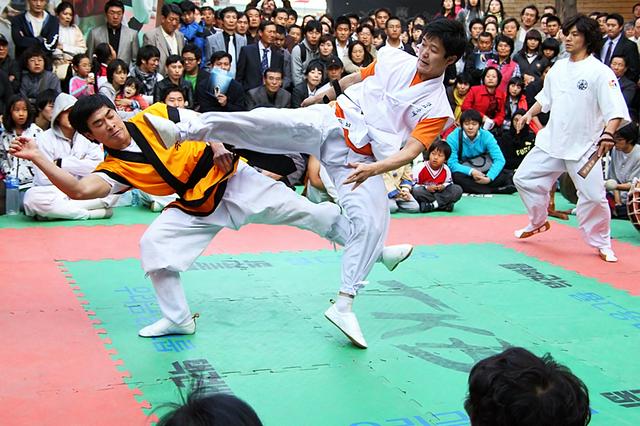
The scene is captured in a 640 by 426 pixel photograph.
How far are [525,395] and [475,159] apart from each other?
895 centimetres

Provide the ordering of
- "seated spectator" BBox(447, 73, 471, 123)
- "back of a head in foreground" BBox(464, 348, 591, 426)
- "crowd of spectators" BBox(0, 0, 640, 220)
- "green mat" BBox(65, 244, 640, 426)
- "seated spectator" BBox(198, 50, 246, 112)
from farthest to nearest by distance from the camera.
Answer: "seated spectator" BBox(447, 73, 471, 123) < "seated spectator" BBox(198, 50, 246, 112) < "crowd of spectators" BBox(0, 0, 640, 220) < "green mat" BBox(65, 244, 640, 426) < "back of a head in foreground" BBox(464, 348, 591, 426)

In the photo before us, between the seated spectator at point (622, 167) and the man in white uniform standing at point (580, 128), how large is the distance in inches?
79.3

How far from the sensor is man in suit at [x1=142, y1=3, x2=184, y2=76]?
36.2 feet

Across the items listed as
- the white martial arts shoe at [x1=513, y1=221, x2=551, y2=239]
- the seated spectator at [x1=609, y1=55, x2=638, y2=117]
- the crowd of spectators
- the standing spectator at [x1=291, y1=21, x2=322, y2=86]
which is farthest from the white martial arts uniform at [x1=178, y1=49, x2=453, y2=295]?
the seated spectator at [x1=609, y1=55, x2=638, y2=117]

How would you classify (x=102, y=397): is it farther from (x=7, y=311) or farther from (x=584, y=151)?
(x=584, y=151)

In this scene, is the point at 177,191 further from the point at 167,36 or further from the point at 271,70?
the point at 167,36

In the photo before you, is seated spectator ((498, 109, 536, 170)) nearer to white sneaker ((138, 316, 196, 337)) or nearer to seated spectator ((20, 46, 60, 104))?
seated spectator ((20, 46, 60, 104))

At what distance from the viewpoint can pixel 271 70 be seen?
10.8 m

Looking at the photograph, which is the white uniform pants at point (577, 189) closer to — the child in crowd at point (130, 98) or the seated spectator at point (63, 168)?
the seated spectator at point (63, 168)

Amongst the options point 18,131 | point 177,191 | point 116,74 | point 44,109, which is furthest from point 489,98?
point 177,191

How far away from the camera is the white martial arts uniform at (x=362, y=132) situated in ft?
16.1

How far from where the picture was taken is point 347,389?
14.0ft

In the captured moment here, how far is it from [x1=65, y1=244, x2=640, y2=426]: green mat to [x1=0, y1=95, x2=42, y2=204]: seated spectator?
257 cm

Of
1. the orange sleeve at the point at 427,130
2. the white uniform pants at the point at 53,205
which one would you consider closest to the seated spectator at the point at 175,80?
the white uniform pants at the point at 53,205
